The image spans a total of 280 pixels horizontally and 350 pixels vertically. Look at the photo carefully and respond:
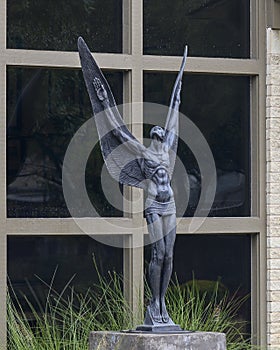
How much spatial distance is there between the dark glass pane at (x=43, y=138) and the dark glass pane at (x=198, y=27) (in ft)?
2.85

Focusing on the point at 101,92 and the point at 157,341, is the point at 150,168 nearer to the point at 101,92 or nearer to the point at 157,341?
the point at 101,92

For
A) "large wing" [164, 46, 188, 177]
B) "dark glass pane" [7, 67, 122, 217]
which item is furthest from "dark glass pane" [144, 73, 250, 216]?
"large wing" [164, 46, 188, 177]

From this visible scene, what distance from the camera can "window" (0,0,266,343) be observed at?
9.34 meters

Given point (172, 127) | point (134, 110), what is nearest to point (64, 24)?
point (134, 110)

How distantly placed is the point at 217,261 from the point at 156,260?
2142 mm

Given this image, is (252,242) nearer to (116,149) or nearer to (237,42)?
(237,42)

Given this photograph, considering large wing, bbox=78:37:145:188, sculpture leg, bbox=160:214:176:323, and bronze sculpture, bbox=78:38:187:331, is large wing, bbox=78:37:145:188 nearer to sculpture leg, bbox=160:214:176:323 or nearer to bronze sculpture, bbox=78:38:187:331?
bronze sculpture, bbox=78:38:187:331

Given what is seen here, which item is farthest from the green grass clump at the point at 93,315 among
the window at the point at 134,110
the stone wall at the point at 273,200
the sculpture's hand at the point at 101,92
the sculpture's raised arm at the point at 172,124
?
the sculpture's hand at the point at 101,92

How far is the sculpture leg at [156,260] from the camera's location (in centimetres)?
775

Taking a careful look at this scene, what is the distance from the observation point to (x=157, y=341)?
742 centimetres

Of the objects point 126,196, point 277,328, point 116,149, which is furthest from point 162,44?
point 277,328

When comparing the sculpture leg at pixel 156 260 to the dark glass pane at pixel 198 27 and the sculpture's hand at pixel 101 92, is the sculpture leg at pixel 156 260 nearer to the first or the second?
the sculpture's hand at pixel 101 92

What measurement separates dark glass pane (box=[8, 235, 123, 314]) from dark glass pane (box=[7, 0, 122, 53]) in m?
1.73

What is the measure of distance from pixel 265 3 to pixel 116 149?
9.45 ft
